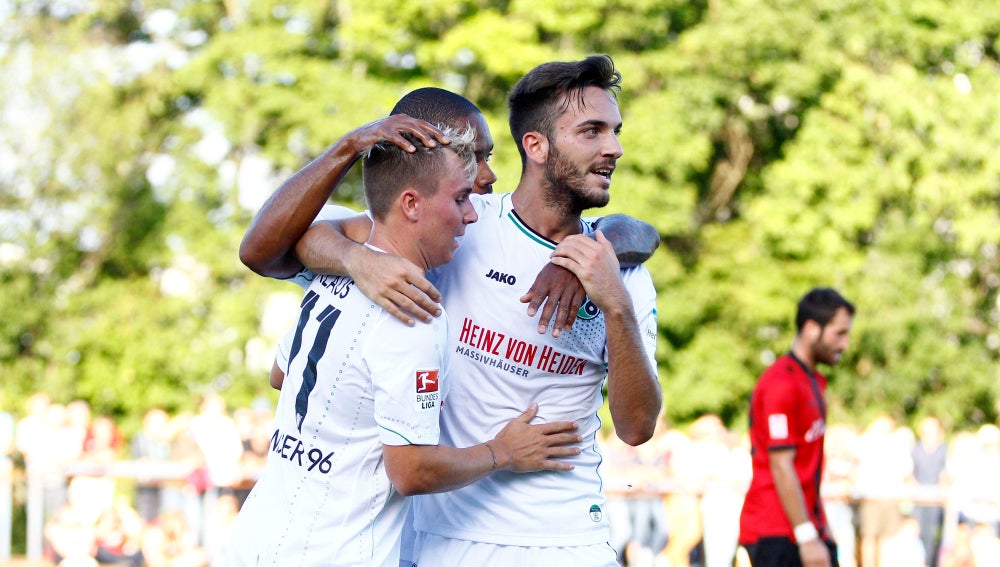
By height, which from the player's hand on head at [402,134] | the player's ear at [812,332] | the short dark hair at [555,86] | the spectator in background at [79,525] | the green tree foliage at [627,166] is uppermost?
the green tree foliage at [627,166]

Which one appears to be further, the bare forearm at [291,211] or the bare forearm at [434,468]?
the bare forearm at [291,211]

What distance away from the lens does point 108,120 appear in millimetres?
25922

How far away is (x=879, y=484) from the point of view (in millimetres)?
13180

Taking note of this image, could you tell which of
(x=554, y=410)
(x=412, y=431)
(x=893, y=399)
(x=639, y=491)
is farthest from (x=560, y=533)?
(x=893, y=399)

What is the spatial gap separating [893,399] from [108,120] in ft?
54.2

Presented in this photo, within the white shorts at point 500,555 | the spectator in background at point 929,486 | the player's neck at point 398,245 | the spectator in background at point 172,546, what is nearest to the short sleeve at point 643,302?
the white shorts at point 500,555

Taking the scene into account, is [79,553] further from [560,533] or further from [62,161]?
[62,161]

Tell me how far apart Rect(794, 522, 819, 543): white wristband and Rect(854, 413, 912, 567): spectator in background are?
17.5 feet

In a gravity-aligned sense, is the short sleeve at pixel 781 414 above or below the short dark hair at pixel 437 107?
below

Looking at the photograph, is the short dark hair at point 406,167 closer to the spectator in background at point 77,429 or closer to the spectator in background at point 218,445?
the spectator in background at point 218,445

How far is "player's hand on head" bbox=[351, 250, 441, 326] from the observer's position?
132 inches

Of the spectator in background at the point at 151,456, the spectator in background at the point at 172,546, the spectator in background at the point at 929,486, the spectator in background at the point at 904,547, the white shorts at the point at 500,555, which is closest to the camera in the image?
the white shorts at the point at 500,555

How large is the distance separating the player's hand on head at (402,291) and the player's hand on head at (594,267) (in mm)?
515

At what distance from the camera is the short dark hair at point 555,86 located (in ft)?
13.5
